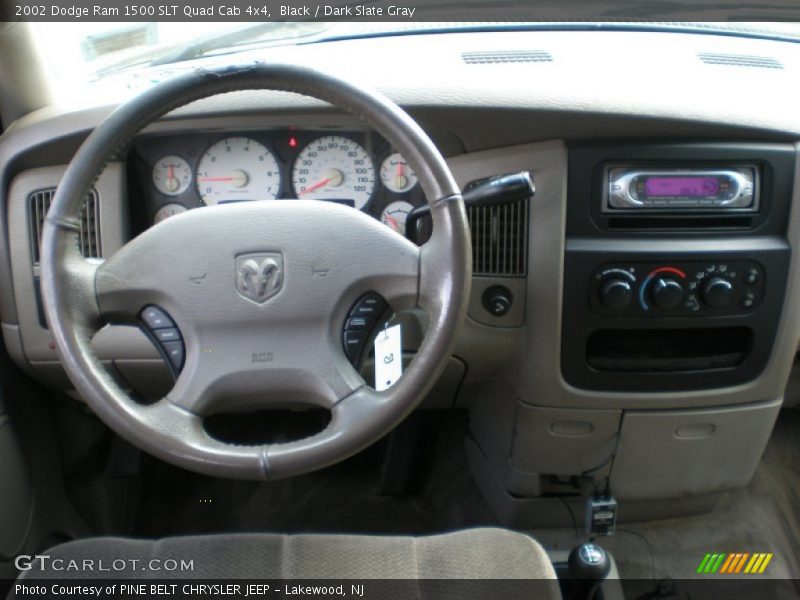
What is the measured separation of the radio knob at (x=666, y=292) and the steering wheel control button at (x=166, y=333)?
86 cm

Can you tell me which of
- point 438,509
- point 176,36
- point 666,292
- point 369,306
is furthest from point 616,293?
point 176,36

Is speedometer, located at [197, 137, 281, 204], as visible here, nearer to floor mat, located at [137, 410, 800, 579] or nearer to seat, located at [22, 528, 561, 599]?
seat, located at [22, 528, 561, 599]

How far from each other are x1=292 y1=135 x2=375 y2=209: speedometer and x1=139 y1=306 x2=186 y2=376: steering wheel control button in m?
0.44

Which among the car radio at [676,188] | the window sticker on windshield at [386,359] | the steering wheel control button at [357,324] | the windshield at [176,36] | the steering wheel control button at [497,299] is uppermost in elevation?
the windshield at [176,36]

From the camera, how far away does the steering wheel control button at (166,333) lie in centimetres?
103

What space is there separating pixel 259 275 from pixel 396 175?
456mm

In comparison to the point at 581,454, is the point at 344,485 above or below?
below

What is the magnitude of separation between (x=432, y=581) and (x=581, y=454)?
2.09ft

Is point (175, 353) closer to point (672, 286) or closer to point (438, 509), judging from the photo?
point (672, 286)

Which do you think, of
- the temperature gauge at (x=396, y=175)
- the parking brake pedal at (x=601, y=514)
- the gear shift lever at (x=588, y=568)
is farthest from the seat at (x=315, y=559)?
the temperature gauge at (x=396, y=175)

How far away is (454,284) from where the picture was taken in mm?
936

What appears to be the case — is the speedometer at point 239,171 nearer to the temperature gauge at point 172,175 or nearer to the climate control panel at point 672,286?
the temperature gauge at point 172,175

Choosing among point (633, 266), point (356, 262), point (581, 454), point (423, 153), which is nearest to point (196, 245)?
point (356, 262)

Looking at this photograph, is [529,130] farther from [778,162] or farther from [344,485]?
[344,485]
